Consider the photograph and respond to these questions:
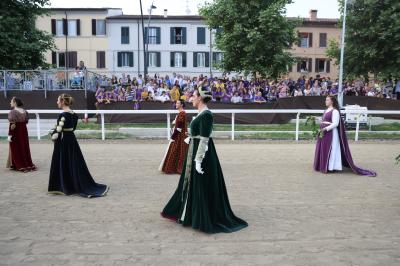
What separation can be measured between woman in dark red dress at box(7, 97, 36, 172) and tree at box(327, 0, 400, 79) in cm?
1910

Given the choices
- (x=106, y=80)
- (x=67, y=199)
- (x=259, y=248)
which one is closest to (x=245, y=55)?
(x=106, y=80)

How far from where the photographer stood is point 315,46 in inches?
2126

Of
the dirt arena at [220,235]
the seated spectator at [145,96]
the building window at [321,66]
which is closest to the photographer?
the dirt arena at [220,235]

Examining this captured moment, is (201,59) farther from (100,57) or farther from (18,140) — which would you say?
(18,140)

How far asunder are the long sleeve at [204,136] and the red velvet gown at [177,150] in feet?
13.2

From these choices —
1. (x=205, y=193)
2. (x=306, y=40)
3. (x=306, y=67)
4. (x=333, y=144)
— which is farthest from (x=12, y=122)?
(x=306, y=40)

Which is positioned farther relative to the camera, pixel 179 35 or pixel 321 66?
pixel 321 66

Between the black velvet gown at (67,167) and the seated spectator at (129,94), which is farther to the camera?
the seated spectator at (129,94)

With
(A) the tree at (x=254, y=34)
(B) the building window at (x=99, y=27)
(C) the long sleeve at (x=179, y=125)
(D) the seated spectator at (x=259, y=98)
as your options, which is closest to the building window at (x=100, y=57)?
(B) the building window at (x=99, y=27)

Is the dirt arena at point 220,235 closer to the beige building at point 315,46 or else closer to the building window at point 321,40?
the beige building at point 315,46

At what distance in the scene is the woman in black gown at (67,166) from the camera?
825cm

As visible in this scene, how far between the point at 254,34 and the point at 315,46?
28.9 m

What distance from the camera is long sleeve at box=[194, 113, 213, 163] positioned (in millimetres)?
6082

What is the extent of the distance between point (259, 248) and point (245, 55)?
24.5m
